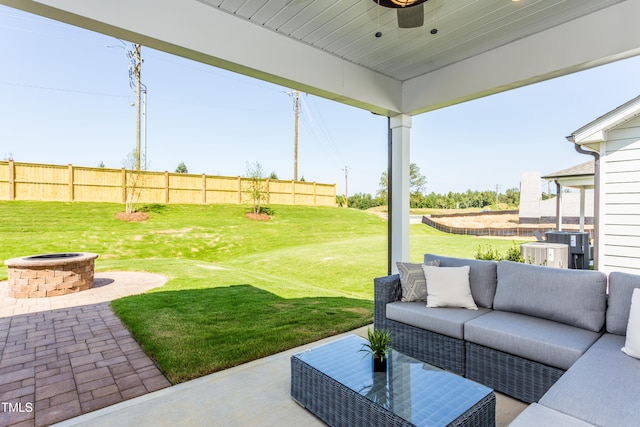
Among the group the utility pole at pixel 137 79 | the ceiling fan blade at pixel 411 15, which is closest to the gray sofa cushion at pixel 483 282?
the ceiling fan blade at pixel 411 15

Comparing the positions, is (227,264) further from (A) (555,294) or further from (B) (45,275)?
(A) (555,294)

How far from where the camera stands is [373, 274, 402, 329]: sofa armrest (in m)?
3.06

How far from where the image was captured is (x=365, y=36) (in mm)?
2979

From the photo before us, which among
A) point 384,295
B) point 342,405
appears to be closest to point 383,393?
point 342,405

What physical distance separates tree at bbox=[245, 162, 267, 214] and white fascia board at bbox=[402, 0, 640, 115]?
272 inches

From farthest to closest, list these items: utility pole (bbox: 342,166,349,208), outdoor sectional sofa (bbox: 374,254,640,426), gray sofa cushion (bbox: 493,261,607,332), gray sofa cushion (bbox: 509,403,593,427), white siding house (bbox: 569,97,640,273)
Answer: utility pole (bbox: 342,166,349,208), white siding house (bbox: 569,97,640,273), gray sofa cushion (bbox: 493,261,607,332), outdoor sectional sofa (bbox: 374,254,640,426), gray sofa cushion (bbox: 509,403,593,427)

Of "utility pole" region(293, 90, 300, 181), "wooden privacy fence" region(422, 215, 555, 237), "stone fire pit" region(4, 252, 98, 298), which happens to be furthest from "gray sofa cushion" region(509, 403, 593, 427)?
"utility pole" region(293, 90, 300, 181)

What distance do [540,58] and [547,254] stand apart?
7.93 ft

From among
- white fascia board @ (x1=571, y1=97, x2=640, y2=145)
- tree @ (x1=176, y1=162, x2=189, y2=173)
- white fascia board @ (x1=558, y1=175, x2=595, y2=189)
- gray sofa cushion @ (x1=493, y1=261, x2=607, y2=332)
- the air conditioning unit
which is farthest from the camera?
tree @ (x1=176, y1=162, x2=189, y2=173)

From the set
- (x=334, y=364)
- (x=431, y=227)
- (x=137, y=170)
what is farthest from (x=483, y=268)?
Answer: (x=137, y=170)

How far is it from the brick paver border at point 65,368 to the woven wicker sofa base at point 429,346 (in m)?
1.92

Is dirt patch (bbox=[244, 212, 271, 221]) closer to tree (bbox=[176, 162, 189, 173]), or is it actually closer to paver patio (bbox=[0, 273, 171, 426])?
tree (bbox=[176, 162, 189, 173])

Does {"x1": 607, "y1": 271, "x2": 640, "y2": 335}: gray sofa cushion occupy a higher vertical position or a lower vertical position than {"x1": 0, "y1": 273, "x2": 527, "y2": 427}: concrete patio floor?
higher

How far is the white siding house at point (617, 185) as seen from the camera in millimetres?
3498
